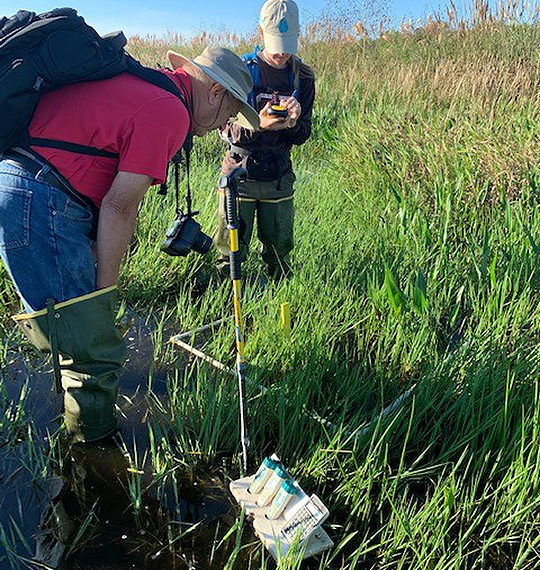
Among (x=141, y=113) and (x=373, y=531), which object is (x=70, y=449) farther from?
(x=141, y=113)

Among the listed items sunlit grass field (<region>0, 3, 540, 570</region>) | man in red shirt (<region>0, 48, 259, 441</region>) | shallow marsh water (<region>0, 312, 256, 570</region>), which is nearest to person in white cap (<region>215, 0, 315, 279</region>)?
sunlit grass field (<region>0, 3, 540, 570</region>)

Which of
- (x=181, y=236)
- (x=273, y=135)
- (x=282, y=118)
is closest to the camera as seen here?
(x=181, y=236)

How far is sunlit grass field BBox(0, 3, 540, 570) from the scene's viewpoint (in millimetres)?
1670

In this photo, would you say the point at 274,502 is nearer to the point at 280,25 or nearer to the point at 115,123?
the point at 115,123

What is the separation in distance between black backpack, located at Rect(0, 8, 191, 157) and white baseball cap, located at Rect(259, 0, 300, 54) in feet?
3.89

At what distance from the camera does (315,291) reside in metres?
2.82

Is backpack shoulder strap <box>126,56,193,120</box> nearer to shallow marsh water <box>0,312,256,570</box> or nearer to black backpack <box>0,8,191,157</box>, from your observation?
black backpack <box>0,8,191,157</box>

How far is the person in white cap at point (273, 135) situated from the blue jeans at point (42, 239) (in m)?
1.22

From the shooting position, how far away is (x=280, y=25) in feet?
8.56

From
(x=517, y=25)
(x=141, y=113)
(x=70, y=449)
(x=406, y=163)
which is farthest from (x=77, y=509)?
(x=517, y=25)

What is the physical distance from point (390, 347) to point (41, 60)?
1.82m

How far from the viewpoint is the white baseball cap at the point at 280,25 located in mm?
2611

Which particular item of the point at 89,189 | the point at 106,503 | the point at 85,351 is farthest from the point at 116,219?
the point at 106,503

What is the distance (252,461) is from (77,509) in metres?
0.62
